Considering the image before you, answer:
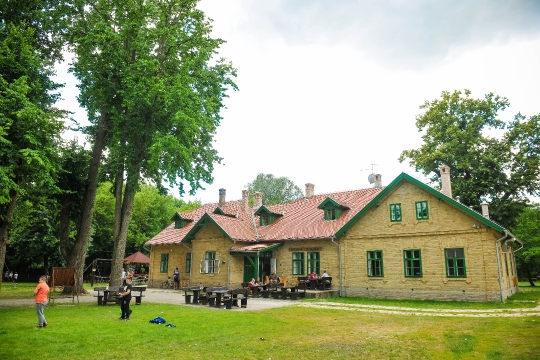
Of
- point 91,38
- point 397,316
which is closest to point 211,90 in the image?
point 91,38

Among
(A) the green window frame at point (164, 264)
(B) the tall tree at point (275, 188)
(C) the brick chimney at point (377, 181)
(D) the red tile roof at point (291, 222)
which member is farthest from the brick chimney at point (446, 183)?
(B) the tall tree at point (275, 188)

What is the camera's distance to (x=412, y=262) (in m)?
20.8

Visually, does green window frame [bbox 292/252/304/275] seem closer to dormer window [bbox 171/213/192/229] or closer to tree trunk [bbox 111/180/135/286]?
tree trunk [bbox 111/180/135/286]

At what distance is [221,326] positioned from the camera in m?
11.3

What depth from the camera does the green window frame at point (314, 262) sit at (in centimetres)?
2412

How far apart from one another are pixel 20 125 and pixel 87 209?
7980mm

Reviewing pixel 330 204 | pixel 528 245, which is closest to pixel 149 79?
pixel 330 204

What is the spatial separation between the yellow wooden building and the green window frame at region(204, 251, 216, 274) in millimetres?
70

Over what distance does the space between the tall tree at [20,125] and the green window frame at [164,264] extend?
1564cm

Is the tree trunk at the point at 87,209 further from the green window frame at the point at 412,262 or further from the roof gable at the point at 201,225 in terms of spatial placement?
the green window frame at the point at 412,262

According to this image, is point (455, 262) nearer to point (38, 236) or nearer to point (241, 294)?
point (241, 294)

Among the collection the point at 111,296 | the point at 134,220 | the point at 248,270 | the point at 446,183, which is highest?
the point at 134,220

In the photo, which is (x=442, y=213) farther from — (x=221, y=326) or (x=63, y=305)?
(x=63, y=305)

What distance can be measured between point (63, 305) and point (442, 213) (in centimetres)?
1885
